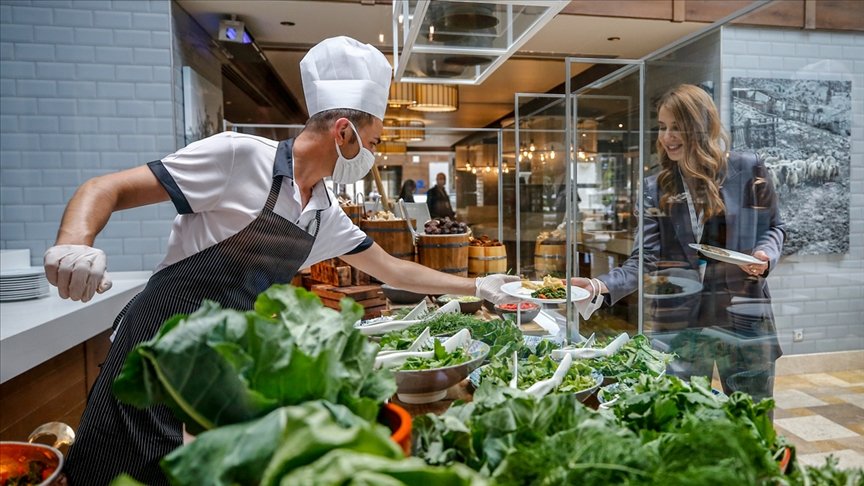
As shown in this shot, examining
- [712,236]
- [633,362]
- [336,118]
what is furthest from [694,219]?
[336,118]

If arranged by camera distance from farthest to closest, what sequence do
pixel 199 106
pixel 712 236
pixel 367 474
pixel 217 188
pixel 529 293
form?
1. pixel 199 106
2. pixel 529 293
3. pixel 217 188
4. pixel 712 236
5. pixel 367 474

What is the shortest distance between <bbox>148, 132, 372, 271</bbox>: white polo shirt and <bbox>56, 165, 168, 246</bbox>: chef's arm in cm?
4

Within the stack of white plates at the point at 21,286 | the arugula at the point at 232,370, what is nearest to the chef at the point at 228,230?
the arugula at the point at 232,370

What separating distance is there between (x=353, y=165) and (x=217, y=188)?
0.45m

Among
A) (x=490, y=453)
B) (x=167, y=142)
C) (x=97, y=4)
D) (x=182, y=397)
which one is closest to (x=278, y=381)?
(x=182, y=397)

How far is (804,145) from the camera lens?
122cm

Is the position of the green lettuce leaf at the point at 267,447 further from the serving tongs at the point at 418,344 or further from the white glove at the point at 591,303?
the white glove at the point at 591,303

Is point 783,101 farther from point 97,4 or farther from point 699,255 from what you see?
point 97,4

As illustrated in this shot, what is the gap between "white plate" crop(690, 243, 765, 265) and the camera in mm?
1349

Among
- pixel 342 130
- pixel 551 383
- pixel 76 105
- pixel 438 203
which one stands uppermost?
pixel 76 105

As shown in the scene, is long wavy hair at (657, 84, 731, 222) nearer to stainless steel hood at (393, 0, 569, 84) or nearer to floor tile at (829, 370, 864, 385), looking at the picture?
floor tile at (829, 370, 864, 385)

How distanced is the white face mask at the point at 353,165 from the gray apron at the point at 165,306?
15 centimetres

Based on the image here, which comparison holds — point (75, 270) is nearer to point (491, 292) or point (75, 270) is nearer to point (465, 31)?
point (491, 292)

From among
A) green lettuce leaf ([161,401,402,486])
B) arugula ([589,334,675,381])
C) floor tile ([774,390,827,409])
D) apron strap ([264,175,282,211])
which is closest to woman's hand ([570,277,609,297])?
arugula ([589,334,675,381])
